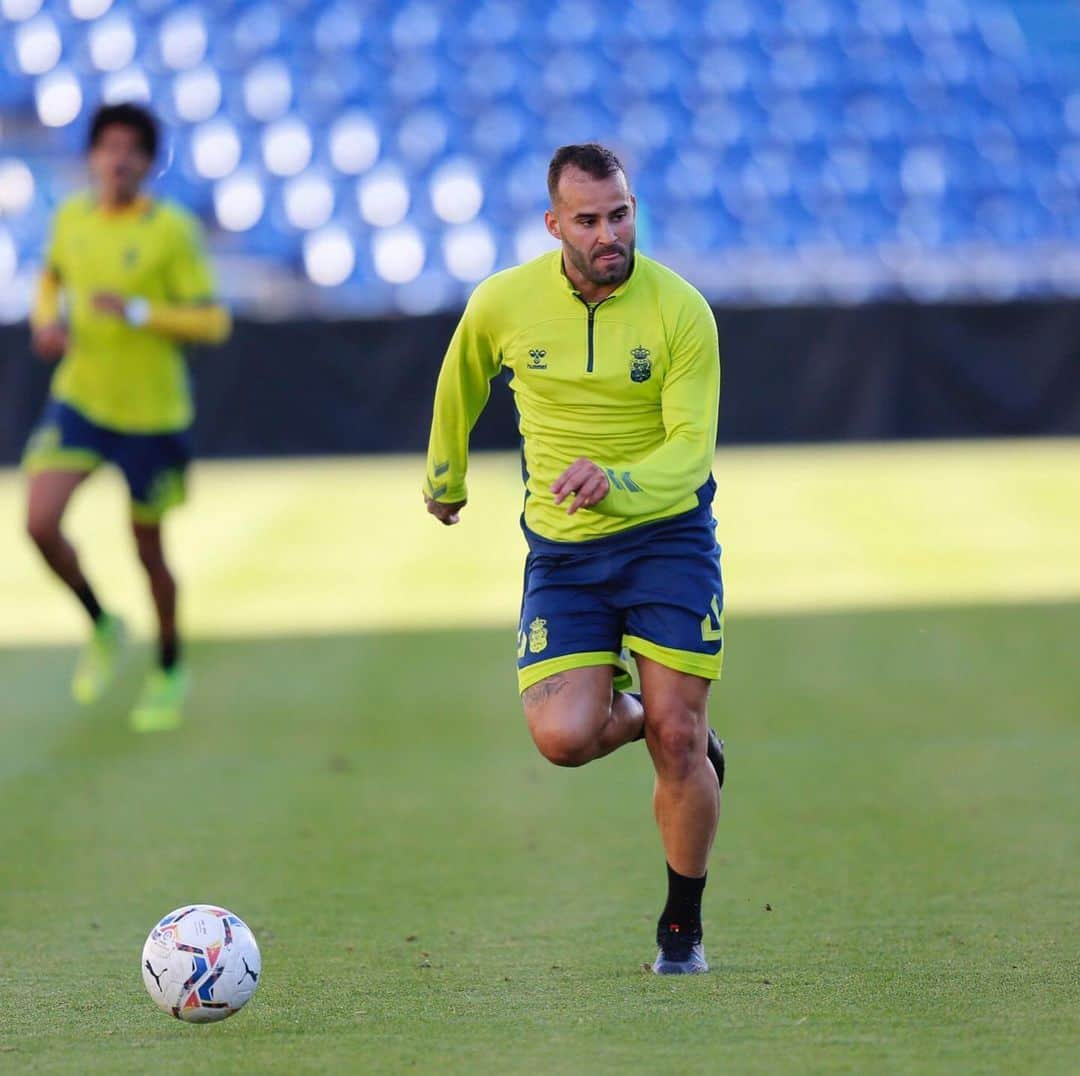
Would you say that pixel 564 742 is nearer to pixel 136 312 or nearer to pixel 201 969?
pixel 201 969

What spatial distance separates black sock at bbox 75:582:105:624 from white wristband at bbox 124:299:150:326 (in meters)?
1.19

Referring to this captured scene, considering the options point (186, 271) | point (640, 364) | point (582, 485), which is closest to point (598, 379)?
point (640, 364)

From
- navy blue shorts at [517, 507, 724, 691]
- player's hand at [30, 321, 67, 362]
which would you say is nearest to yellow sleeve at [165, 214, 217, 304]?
player's hand at [30, 321, 67, 362]

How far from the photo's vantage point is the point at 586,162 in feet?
15.1

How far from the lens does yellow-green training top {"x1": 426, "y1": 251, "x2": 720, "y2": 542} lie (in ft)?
15.5

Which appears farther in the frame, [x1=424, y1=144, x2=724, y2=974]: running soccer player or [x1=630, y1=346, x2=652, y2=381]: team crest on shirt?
[x1=630, y1=346, x2=652, y2=381]: team crest on shirt

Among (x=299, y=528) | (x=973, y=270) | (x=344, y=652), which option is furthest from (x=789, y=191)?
(x=344, y=652)

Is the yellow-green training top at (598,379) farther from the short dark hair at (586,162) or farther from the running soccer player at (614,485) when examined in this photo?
the short dark hair at (586,162)

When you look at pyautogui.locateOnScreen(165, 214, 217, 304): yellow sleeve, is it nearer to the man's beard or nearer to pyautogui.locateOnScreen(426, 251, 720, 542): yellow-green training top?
pyautogui.locateOnScreen(426, 251, 720, 542): yellow-green training top

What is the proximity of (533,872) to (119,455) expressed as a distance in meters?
3.48

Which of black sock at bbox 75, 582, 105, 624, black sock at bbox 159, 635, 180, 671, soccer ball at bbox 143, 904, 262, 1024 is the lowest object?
black sock at bbox 159, 635, 180, 671

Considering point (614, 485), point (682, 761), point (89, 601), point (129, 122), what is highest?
point (129, 122)

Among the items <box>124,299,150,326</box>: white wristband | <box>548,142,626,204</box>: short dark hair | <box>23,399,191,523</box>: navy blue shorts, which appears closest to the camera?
<box>548,142,626,204</box>: short dark hair

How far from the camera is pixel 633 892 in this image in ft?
18.2
